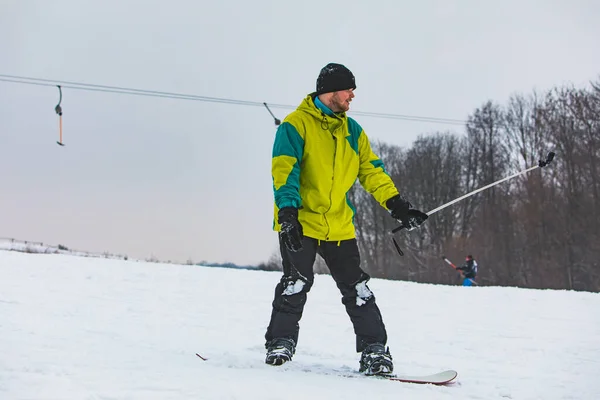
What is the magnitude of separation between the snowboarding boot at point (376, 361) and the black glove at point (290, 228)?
78 centimetres

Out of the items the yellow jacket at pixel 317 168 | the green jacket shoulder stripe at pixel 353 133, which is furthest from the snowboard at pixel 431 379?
the green jacket shoulder stripe at pixel 353 133

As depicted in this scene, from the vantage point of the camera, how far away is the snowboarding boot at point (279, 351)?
3646 millimetres

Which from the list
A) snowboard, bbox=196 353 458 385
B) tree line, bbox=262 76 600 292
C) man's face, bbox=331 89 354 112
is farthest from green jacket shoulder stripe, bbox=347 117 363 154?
tree line, bbox=262 76 600 292

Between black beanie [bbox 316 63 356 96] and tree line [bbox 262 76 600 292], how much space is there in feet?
92.4

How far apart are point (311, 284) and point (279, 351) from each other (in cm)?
47

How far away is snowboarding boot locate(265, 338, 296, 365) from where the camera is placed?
365 cm

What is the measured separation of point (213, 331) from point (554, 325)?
407 centimetres

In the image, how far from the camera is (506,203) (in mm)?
37031

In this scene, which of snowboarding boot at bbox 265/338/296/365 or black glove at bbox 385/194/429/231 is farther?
black glove at bbox 385/194/429/231

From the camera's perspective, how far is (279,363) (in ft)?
12.0

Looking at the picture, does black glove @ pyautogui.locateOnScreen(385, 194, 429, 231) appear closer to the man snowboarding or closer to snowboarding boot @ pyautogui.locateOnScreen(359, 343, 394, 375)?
the man snowboarding

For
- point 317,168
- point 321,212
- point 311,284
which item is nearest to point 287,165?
point 317,168

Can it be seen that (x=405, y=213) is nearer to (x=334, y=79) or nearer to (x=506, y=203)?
(x=334, y=79)

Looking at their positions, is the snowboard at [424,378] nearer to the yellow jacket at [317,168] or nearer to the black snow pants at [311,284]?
the black snow pants at [311,284]
